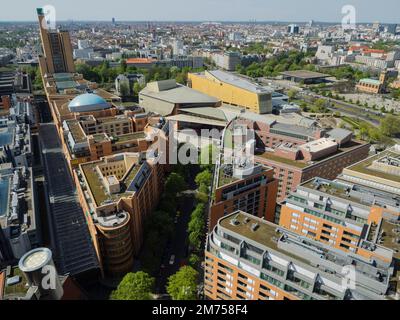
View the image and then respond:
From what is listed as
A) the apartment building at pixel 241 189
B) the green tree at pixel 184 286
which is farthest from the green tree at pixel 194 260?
the apartment building at pixel 241 189

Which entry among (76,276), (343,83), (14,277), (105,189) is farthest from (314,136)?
(343,83)

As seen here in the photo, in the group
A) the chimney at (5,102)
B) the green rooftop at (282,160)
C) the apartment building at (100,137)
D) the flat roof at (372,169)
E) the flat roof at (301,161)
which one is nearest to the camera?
the flat roof at (372,169)

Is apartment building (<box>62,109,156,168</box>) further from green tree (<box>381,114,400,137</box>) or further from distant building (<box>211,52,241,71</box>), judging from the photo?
distant building (<box>211,52,241,71</box>)

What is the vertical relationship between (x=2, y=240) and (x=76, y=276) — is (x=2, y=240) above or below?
above

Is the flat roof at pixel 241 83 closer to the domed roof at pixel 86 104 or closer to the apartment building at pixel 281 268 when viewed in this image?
the domed roof at pixel 86 104

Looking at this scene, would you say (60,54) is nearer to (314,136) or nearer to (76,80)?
(76,80)

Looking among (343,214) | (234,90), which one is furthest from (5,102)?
(343,214)
